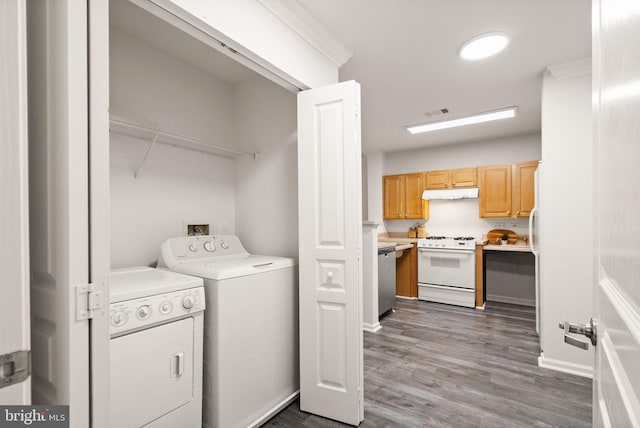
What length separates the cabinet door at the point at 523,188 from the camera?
14.6ft

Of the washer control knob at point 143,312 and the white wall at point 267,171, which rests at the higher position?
the white wall at point 267,171

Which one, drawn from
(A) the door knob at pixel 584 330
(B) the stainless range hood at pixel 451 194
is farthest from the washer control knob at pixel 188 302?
(B) the stainless range hood at pixel 451 194

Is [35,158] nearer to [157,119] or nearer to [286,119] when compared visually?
[157,119]

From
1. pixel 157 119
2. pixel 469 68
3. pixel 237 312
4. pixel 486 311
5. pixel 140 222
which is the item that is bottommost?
pixel 486 311

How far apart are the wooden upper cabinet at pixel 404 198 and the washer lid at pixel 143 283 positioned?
176 inches

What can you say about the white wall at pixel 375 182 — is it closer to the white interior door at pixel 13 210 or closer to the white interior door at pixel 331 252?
the white interior door at pixel 331 252

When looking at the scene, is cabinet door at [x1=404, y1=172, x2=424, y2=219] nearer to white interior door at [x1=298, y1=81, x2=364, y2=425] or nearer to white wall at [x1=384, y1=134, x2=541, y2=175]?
white wall at [x1=384, y1=134, x2=541, y2=175]

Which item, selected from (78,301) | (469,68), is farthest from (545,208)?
(78,301)

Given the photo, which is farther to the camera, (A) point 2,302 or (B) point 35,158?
(B) point 35,158

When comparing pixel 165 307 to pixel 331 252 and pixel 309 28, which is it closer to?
pixel 331 252

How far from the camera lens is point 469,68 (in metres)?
2.60

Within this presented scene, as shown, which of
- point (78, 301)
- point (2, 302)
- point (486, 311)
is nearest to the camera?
point (2, 302)

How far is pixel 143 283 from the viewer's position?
1538 millimetres

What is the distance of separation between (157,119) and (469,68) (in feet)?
8.22
